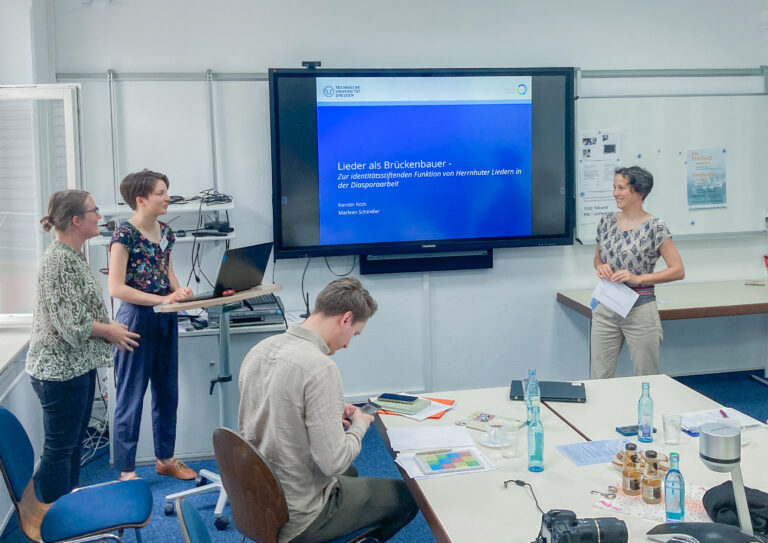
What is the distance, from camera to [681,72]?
16.5 feet

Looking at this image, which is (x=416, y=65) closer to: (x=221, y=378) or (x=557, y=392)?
(x=221, y=378)

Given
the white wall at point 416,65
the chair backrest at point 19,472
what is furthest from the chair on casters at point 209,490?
the white wall at point 416,65

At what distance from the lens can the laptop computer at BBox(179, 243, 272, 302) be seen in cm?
317

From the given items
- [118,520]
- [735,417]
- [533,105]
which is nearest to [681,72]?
[533,105]

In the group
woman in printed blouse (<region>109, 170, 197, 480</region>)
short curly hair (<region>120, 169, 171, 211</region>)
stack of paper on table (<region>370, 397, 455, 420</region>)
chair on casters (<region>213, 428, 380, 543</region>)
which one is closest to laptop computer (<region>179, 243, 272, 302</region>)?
woman in printed blouse (<region>109, 170, 197, 480</region>)

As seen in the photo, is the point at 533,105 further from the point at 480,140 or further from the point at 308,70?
the point at 308,70

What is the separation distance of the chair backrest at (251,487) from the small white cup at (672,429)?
1.29 meters

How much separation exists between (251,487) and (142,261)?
5.30 ft

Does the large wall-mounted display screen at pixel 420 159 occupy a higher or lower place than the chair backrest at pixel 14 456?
higher

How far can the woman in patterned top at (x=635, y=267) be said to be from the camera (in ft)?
12.3

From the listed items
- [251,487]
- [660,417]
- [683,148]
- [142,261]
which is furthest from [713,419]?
[683,148]

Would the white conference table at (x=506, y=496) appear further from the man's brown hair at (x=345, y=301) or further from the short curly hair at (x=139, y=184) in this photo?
the short curly hair at (x=139, y=184)

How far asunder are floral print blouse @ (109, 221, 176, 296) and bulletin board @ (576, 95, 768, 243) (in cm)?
273

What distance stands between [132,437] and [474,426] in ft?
5.98
